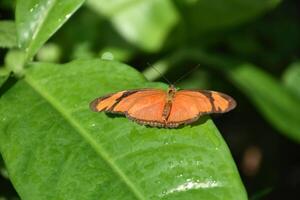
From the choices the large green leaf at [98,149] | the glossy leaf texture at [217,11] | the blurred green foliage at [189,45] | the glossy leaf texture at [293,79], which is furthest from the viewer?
the glossy leaf texture at [293,79]

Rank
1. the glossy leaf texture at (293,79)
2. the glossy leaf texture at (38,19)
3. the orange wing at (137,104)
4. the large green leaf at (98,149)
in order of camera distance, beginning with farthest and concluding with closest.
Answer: the glossy leaf texture at (293,79)
the glossy leaf texture at (38,19)
the orange wing at (137,104)
the large green leaf at (98,149)

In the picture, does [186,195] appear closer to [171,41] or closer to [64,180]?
[64,180]

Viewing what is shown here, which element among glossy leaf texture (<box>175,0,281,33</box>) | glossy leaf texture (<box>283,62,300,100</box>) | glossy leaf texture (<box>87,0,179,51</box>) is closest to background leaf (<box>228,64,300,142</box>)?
glossy leaf texture (<box>283,62,300,100</box>)

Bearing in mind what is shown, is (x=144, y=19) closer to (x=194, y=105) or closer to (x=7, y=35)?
(x=7, y=35)

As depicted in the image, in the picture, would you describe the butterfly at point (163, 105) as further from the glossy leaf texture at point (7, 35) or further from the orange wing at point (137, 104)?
the glossy leaf texture at point (7, 35)

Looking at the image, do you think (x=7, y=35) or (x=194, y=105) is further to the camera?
(x=7, y=35)

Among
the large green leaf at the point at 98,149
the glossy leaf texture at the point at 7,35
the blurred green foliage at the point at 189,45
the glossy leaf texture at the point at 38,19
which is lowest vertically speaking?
the blurred green foliage at the point at 189,45

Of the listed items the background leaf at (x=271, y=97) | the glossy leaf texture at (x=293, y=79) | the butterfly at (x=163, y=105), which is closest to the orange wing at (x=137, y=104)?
the butterfly at (x=163, y=105)

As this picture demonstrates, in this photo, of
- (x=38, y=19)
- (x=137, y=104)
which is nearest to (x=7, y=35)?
(x=38, y=19)
